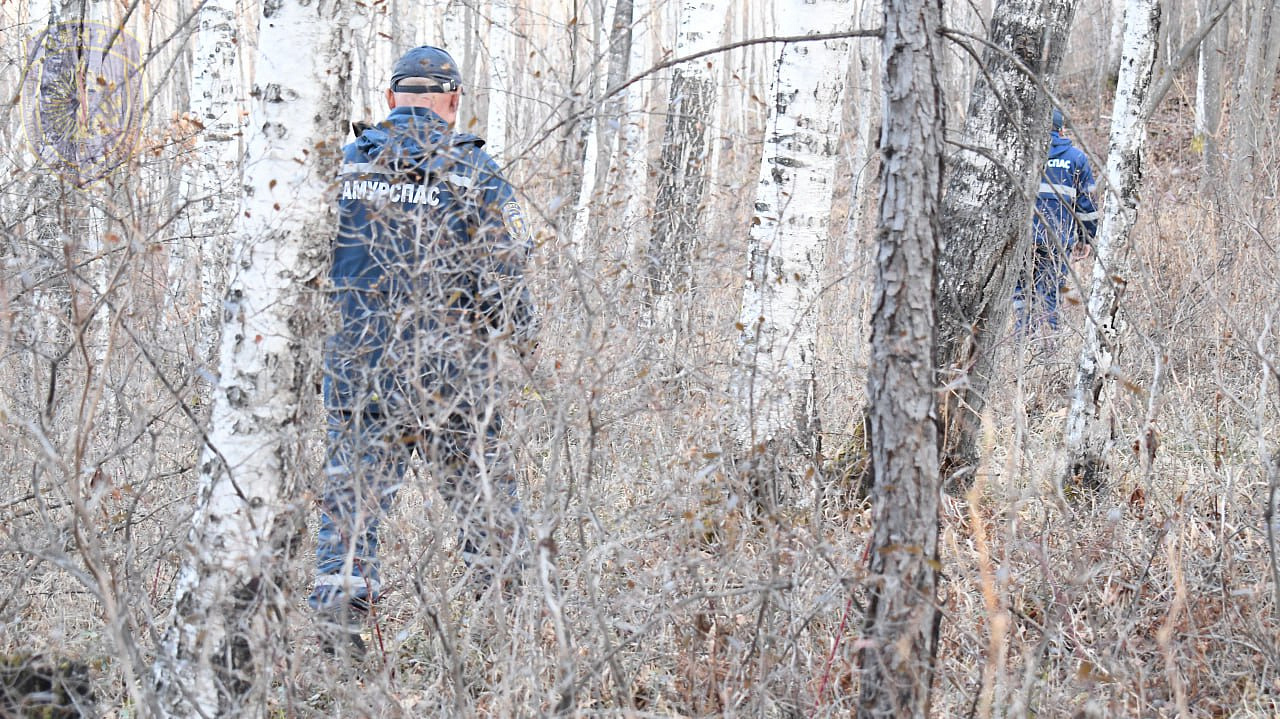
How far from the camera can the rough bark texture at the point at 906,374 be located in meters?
2.31

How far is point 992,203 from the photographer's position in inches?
167

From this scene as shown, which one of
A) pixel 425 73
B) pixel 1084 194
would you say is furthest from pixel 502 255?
pixel 1084 194

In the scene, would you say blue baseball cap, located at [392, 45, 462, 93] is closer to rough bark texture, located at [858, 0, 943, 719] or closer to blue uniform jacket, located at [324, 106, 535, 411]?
blue uniform jacket, located at [324, 106, 535, 411]

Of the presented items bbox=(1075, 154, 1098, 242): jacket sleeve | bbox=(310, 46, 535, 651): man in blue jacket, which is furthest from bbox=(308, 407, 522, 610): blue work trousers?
bbox=(1075, 154, 1098, 242): jacket sleeve

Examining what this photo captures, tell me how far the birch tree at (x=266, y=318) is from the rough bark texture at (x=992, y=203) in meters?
2.60

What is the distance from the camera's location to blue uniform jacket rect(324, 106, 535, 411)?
2600 mm

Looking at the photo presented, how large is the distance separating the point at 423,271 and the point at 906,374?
48.9 inches

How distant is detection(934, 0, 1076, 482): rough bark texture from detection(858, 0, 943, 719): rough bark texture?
1910 millimetres

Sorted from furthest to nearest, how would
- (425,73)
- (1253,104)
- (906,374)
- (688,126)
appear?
(688,126) → (1253,104) → (425,73) → (906,374)

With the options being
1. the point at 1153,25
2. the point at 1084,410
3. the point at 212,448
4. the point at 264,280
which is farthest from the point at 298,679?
the point at 1153,25

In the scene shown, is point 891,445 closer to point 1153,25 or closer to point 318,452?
point 318,452

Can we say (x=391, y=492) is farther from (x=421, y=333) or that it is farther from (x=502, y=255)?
(x=502, y=255)

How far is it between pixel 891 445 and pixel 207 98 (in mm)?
5843

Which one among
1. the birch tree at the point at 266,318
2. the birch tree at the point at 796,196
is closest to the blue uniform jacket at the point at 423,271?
the birch tree at the point at 266,318
